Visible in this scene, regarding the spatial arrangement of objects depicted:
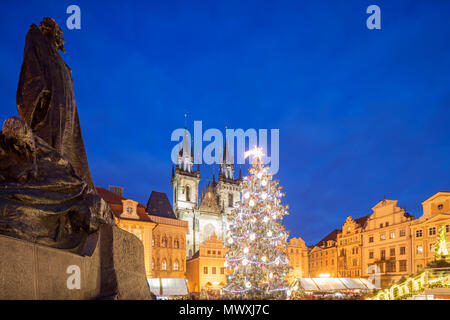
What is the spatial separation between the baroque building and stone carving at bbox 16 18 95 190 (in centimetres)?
6503

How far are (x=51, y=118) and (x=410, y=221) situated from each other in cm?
3608

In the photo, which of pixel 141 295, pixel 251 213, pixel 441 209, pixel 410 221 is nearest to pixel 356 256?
Answer: pixel 410 221

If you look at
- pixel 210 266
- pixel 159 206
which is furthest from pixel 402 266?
pixel 159 206

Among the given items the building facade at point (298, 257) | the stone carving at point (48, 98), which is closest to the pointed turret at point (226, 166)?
the building facade at point (298, 257)

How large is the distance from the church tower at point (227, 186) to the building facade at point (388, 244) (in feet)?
139

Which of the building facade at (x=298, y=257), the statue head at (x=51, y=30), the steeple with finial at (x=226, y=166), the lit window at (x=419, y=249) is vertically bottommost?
the building facade at (x=298, y=257)

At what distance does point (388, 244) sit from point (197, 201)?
1875 inches

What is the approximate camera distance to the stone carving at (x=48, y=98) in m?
5.27

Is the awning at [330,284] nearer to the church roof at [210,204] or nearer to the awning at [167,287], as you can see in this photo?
the awning at [167,287]

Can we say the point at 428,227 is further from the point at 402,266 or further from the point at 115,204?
the point at 115,204

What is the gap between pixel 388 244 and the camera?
36125 mm

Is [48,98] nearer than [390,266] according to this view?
Yes

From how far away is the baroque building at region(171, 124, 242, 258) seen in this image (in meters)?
72.4
